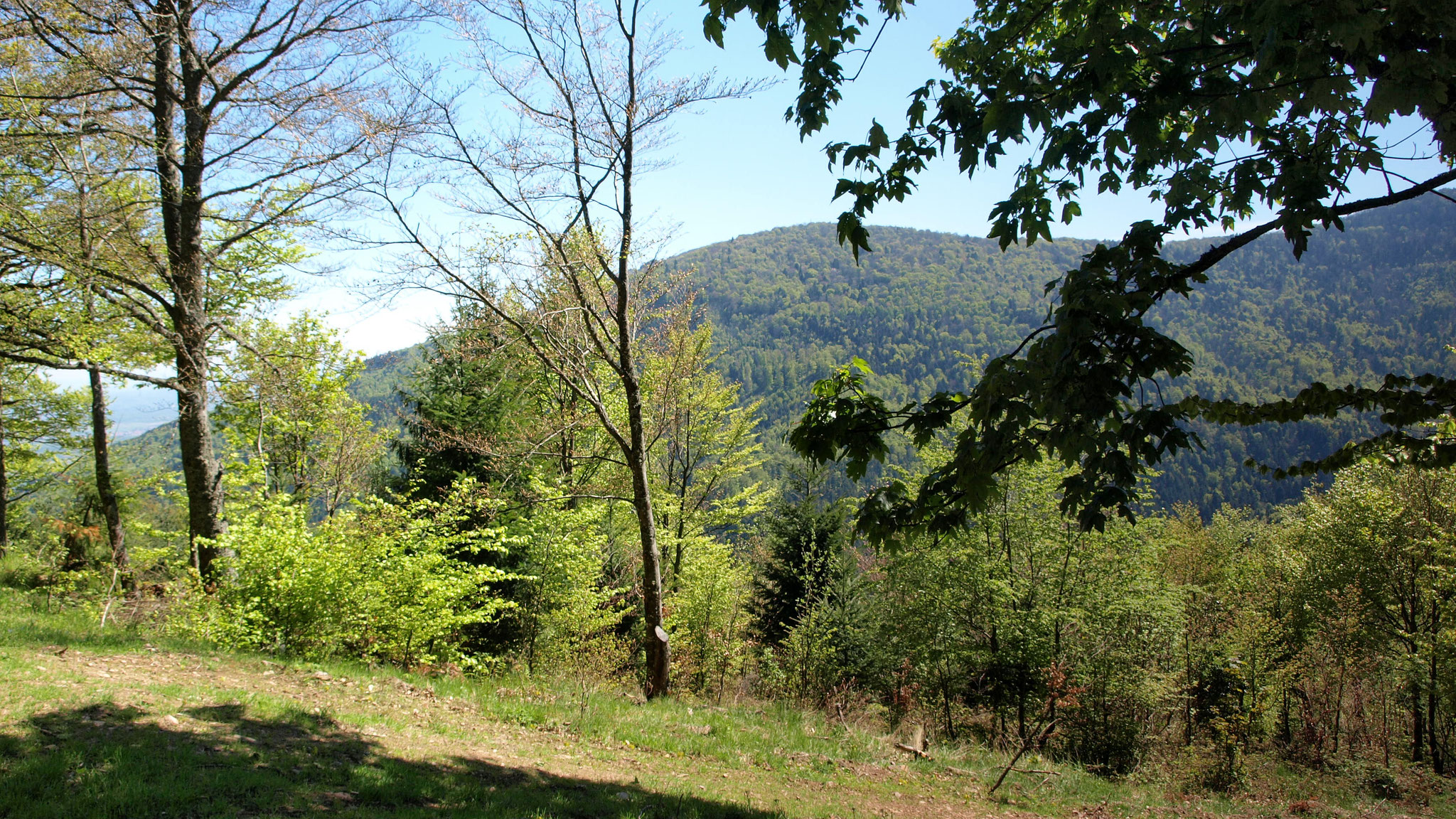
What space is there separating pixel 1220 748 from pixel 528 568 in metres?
15.1

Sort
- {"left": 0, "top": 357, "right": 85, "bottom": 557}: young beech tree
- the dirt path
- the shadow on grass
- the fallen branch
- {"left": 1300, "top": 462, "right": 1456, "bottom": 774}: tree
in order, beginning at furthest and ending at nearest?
1. {"left": 0, "top": 357, "right": 85, "bottom": 557}: young beech tree
2. {"left": 1300, "top": 462, "right": 1456, "bottom": 774}: tree
3. the fallen branch
4. the dirt path
5. the shadow on grass

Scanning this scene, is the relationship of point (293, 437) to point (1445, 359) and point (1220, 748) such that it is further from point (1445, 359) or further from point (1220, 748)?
point (1445, 359)

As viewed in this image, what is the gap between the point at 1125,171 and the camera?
162 inches

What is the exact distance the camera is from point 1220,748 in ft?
46.5

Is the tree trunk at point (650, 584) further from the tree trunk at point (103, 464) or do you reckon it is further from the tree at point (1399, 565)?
the tree at point (1399, 565)

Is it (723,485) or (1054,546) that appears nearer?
(1054,546)

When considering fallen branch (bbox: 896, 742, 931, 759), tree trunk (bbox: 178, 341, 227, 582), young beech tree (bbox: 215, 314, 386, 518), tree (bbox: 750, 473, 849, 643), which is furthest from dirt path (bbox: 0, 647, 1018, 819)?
tree (bbox: 750, 473, 849, 643)

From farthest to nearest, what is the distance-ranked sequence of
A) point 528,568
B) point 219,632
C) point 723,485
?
point 723,485 → point 528,568 → point 219,632

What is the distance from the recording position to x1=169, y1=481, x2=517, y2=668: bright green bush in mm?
8505

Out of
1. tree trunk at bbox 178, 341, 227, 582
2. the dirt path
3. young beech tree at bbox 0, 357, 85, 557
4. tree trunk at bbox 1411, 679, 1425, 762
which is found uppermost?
young beech tree at bbox 0, 357, 85, 557

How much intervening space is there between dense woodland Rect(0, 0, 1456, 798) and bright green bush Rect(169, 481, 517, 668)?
0.18 feet

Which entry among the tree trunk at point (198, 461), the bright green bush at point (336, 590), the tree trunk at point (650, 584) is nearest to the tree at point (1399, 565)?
the tree trunk at point (650, 584)

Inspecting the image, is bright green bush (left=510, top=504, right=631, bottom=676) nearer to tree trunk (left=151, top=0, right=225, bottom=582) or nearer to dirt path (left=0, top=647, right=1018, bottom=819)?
tree trunk (left=151, top=0, right=225, bottom=582)

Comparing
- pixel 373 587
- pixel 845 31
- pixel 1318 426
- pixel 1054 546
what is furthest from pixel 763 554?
pixel 1318 426
